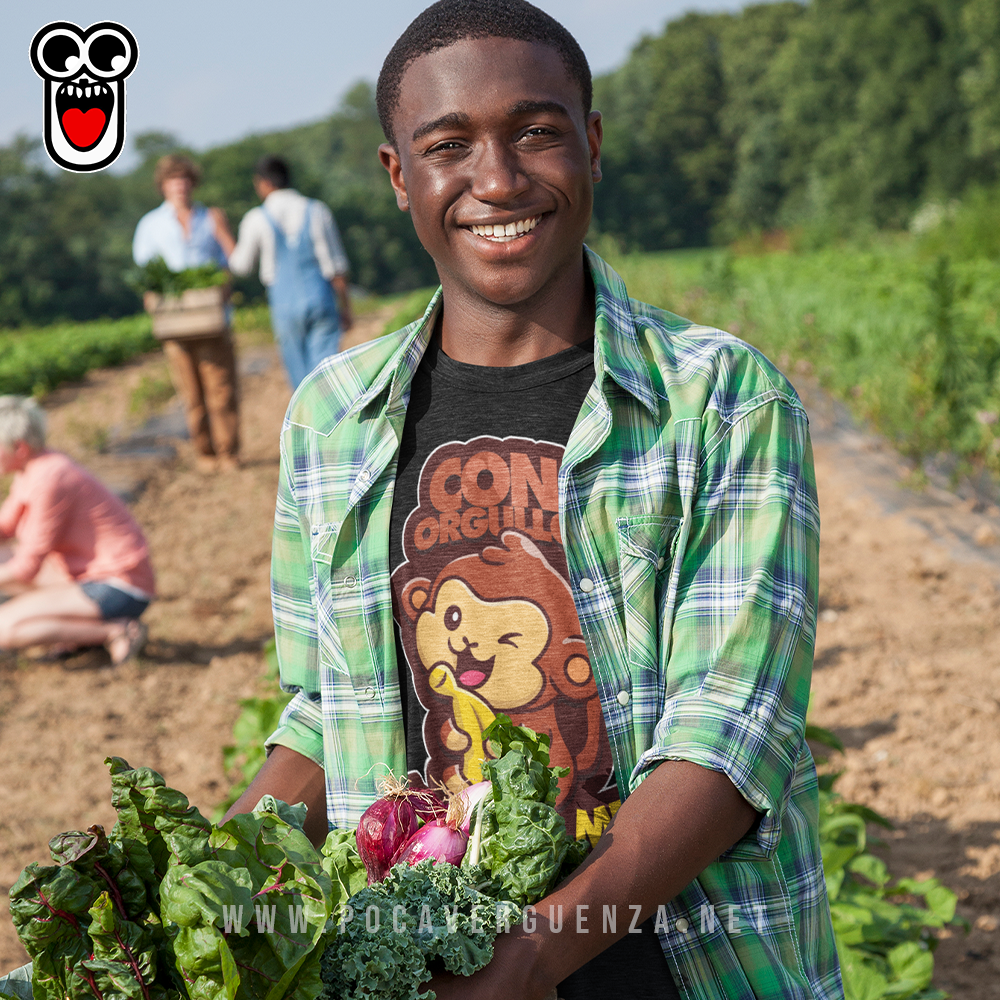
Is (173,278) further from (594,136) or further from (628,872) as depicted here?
(628,872)

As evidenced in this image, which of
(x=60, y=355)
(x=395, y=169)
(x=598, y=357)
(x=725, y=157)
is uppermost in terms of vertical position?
(x=725, y=157)

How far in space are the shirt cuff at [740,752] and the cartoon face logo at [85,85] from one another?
10.7 feet

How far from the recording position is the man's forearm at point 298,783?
1.58 m

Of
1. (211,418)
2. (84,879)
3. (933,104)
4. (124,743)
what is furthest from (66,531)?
(933,104)

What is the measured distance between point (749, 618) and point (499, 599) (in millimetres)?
358

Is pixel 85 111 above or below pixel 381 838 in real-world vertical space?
above

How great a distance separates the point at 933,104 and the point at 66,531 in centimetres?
4397

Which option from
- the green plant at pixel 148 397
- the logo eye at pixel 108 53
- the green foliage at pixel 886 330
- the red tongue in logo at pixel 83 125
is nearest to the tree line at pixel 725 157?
the green foliage at pixel 886 330

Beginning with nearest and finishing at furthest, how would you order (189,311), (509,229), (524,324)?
1. (509,229)
2. (524,324)
3. (189,311)

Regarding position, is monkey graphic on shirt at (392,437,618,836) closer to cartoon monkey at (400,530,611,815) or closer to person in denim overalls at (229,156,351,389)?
cartoon monkey at (400,530,611,815)

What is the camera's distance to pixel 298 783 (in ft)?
5.28

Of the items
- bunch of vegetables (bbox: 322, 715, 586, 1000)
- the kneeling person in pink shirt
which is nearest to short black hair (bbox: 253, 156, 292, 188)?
the kneeling person in pink shirt

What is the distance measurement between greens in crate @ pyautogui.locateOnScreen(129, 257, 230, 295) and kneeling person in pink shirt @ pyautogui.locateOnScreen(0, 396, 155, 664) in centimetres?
273

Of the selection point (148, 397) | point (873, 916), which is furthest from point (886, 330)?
point (148, 397)
